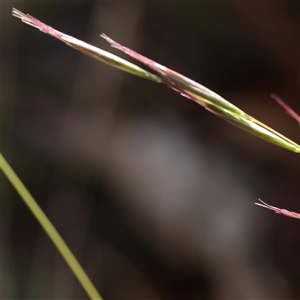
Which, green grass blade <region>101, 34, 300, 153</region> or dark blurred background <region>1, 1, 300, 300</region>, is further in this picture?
dark blurred background <region>1, 1, 300, 300</region>

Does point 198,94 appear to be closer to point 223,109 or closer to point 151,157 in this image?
point 223,109

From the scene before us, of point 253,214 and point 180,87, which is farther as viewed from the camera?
point 253,214

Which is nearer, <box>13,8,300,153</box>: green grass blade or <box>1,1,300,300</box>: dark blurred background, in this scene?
<box>13,8,300,153</box>: green grass blade

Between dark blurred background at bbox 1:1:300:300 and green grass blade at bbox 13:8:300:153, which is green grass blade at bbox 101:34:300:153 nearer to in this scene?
green grass blade at bbox 13:8:300:153

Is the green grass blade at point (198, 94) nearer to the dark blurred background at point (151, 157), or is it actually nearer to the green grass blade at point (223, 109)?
the green grass blade at point (223, 109)

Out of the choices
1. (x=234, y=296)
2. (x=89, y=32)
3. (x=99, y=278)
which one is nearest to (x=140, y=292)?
(x=99, y=278)

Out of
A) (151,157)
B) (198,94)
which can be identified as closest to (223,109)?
(198,94)

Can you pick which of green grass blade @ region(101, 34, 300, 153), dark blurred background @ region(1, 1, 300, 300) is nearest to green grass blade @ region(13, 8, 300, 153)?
green grass blade @ region(101, 34, 300, 153)

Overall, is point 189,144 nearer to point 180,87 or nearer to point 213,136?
point 213,136
